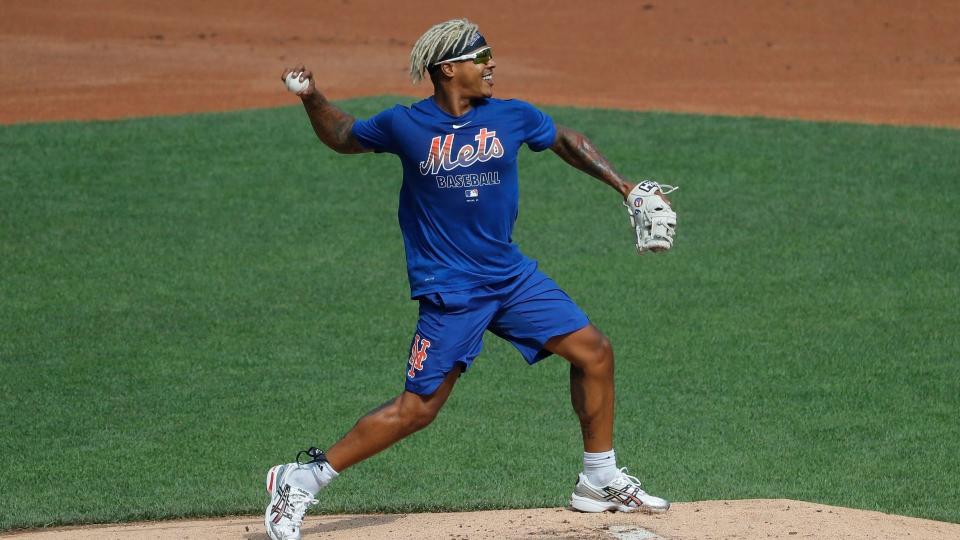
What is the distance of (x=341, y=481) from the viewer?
755 cm

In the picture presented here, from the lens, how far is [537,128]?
5797 mm

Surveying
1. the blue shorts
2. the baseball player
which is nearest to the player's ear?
the baseball player

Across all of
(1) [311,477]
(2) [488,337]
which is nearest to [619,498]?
(1) [311,477]

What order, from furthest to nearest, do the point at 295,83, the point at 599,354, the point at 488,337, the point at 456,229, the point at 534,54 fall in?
the point at 534,54 < the point at 488,337 < the point at 599,354 < the point at 456,229 < the point at 295,83

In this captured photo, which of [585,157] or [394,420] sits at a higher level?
[585,157]

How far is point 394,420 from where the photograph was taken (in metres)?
5.77

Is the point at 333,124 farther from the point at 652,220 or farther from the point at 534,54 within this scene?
the point at 534,54

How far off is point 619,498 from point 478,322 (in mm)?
1025

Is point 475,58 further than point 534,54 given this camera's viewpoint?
No

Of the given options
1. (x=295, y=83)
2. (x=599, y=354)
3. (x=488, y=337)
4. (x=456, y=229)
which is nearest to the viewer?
(x=295, y=83)

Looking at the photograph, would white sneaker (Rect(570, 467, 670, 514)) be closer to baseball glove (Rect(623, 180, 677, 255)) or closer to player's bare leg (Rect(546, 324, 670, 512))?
player's bare leg (Rect(546, 324, 670, 512))

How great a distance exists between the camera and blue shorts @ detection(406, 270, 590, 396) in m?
5.73

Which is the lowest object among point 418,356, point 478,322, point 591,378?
point 591,378

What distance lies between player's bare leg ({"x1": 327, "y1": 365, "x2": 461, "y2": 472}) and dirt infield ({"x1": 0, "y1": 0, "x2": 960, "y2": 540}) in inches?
468
